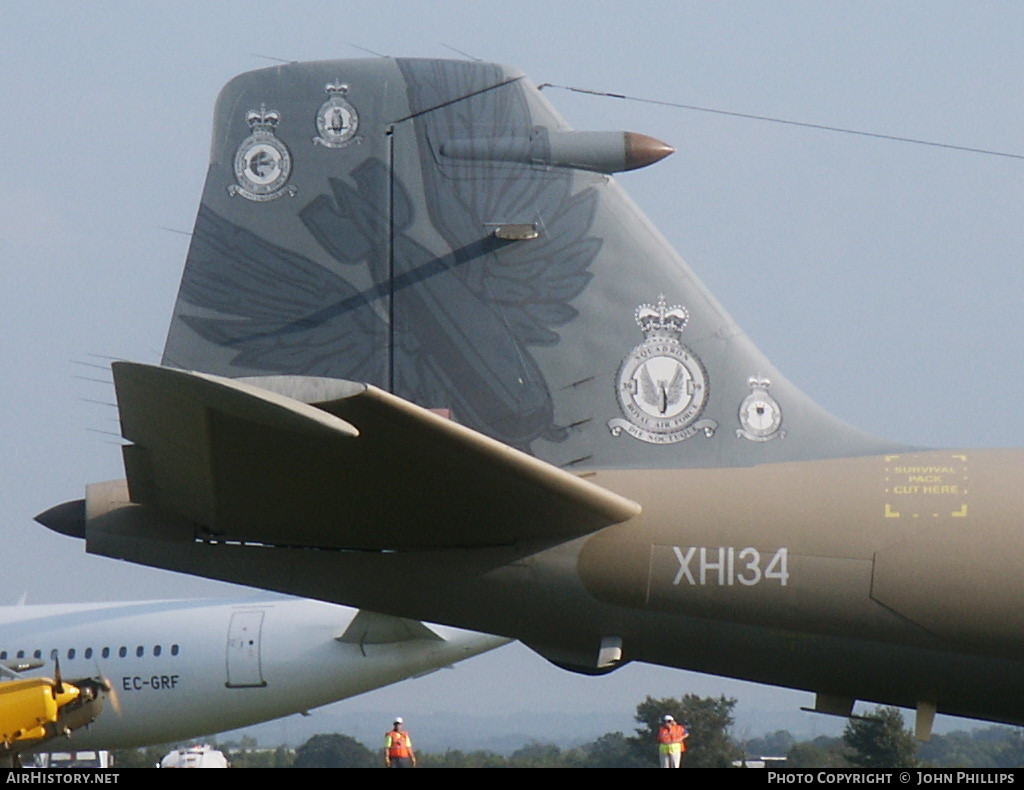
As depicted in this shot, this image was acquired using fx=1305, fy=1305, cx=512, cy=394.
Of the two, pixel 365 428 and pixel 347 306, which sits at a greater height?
pixel 347 306

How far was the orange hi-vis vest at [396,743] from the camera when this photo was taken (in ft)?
60.7

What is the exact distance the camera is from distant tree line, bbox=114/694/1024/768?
17922mm

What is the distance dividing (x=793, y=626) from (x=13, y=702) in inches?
463

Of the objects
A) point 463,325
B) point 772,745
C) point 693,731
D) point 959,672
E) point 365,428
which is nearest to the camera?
point 365,428

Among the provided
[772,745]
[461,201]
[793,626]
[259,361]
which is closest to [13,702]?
[259,361]

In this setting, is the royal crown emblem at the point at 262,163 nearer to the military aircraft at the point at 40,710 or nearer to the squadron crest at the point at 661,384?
the squadron crest at the point at 661,384

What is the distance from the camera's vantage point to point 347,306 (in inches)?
321

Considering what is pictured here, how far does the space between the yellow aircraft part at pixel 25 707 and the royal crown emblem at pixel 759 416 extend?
441 inches

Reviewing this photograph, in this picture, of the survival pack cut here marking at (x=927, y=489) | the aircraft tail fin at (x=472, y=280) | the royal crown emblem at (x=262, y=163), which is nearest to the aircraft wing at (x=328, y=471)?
the aircraft tail fin at (x=472, y=280)

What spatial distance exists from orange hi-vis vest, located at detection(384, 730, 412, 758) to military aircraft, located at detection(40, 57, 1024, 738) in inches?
446

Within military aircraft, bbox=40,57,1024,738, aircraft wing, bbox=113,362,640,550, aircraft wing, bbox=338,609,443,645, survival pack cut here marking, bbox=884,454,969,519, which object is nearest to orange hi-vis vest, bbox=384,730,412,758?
aircraft wing, bbox=338,609,443,645

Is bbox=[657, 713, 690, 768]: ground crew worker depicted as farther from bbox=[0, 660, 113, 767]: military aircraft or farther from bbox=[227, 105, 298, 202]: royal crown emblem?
bbox=[227, 105, 298, 202]: royal crown emblem
